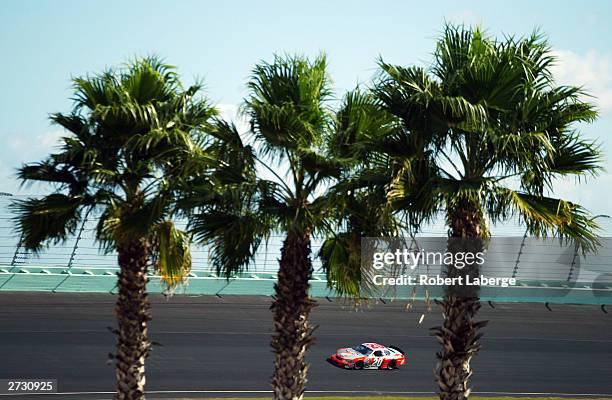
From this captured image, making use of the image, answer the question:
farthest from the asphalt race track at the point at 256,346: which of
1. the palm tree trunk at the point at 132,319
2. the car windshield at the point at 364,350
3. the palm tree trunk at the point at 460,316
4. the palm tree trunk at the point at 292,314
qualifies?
the palm tree trunk at the point at 460,316

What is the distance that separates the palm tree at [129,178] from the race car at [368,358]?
12.9 metres

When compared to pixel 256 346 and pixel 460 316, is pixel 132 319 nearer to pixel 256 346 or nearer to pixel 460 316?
pixel 460 316

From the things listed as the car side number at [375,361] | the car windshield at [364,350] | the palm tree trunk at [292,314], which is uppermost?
the palm tree trunk at [292,314]

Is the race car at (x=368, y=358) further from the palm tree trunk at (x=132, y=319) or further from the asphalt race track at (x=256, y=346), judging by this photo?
the palm tree trunk at (x=132, y=319)

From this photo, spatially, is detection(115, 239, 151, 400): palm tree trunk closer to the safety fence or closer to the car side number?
the car side number

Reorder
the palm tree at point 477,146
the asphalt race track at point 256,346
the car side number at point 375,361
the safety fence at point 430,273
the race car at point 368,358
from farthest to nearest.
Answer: the safety fence at point 430,273, the car side number at point 375,361, the race car at point 368,358, the asphalt race track at point 256,346, the palm tree at point 477,146

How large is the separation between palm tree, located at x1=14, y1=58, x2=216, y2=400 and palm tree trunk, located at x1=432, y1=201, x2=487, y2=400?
4646mm

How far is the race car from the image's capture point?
95.8ft

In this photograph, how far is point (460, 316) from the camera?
15992mm

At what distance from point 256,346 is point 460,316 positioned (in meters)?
17.3

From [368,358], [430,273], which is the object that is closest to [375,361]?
[368,358]

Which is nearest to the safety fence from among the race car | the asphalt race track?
the asphalt race track

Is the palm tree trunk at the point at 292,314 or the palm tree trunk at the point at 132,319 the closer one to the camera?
the palm tree trunk at the point at 292,314

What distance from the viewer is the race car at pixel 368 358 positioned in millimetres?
29188
